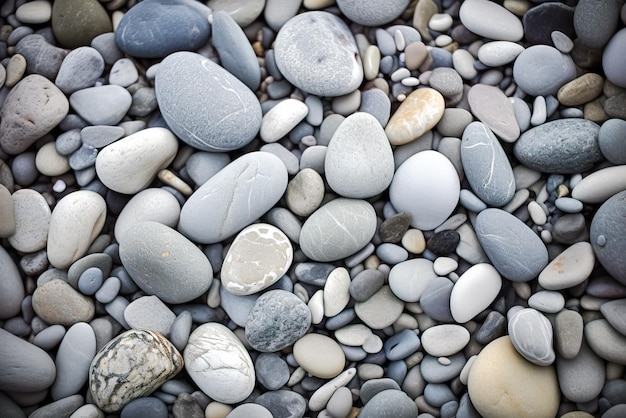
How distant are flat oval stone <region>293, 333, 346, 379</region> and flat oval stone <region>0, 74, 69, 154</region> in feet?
2.14

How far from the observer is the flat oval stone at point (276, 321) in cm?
105

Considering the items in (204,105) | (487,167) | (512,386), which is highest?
(204,105)

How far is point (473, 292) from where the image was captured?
106 centimetres

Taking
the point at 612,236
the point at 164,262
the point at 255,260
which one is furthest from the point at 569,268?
the point at 164,262

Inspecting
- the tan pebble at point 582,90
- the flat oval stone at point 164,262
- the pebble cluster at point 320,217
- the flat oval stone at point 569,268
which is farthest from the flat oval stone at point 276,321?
the tan pebble at point 582,90

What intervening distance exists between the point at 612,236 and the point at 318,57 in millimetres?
638

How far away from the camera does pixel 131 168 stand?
110cm

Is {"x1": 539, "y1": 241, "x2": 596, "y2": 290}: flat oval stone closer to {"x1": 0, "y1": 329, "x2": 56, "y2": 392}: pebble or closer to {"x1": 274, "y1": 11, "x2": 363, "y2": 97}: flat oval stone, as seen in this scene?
{"x1": 274, "y1": 11, "x2": 363, "y2": 97}: flat oval stone

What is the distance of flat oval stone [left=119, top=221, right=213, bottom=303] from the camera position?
106 cm

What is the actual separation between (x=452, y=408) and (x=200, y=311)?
19.9 inches

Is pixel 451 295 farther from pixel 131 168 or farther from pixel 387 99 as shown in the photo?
pixel 131 168

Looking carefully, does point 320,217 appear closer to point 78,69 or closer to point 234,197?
point 234,197

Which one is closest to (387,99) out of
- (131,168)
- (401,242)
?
(401,242)

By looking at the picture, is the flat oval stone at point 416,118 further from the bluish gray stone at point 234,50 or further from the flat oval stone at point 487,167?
the bluish gray stone at point 234,50
